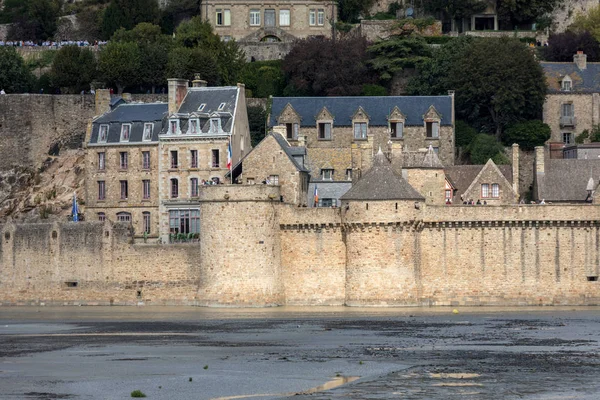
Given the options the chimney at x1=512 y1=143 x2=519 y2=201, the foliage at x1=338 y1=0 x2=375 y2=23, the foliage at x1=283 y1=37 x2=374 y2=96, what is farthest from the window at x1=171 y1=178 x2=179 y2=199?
the foliage at x1=338 y1=0 x2=375 y2=23

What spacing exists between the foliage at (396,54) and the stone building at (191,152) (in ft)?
44.2

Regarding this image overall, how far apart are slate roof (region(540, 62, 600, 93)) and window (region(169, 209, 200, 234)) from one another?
785 inches

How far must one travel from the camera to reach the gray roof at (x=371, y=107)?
2931 inches

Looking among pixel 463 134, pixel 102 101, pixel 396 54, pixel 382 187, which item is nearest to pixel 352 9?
pixel 396 54

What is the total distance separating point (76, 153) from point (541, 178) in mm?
20761

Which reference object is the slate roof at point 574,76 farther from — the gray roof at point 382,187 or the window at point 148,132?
the gray roof at point 382,187

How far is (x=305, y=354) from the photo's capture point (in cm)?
4475

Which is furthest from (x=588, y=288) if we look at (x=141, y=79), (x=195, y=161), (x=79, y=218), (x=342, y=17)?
(x=342, y=17)

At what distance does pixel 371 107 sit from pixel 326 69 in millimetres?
5536

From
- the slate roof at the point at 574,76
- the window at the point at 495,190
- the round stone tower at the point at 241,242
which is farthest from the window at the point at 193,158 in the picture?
the slate roof at the point at 574,76

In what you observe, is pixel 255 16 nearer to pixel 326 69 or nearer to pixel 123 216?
pixel 326 69

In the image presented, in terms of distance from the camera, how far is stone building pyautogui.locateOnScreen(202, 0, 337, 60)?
90.1m

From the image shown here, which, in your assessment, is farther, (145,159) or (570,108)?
(570,108)

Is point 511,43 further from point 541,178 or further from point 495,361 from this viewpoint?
point 495,361
